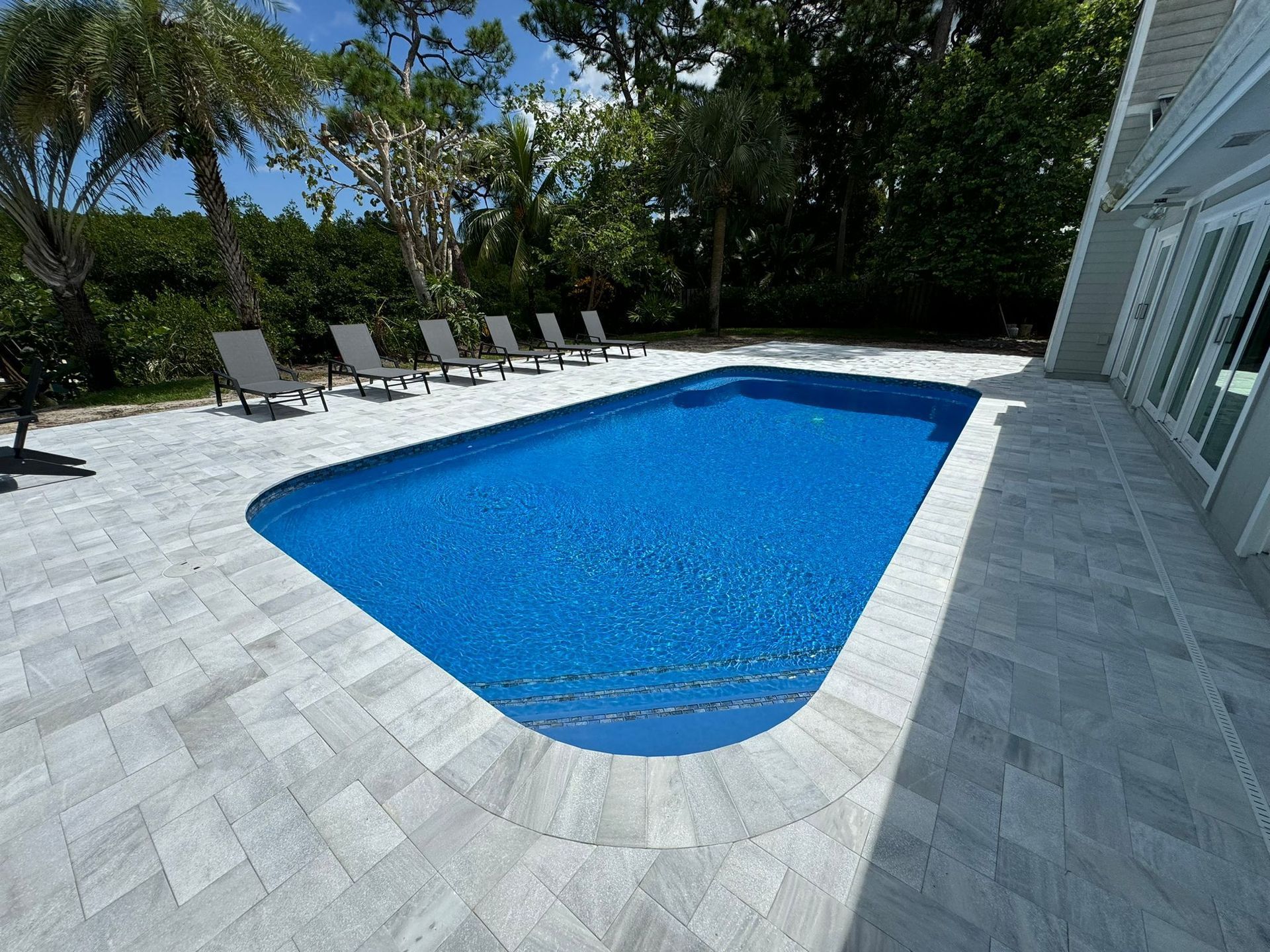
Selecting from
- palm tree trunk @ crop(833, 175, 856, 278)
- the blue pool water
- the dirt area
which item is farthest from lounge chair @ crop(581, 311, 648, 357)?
palm tree trunk @ crop(833, 175, 856, 278)

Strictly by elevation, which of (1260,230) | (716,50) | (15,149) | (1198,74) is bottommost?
(1260,230)

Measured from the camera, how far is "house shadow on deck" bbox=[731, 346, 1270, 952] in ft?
5.37

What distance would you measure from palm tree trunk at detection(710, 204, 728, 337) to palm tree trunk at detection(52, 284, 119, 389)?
15.6m

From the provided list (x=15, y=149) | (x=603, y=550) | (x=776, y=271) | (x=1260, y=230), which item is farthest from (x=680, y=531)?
(x=776, y=271)

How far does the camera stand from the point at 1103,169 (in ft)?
31.1

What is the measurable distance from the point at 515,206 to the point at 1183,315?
16526 mm

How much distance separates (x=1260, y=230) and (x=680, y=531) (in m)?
6.08

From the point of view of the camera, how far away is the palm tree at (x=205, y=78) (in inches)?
297

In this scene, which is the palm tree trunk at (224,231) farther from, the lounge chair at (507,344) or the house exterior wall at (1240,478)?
the house exterior wall at (1240,478)

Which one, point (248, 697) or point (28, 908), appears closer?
point (28, 908)

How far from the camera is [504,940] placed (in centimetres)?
160

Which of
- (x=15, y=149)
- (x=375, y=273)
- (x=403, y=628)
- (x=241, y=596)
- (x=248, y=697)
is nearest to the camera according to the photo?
(x=248, y=697)

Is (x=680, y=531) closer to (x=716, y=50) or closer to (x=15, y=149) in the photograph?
(x=15, y=149)

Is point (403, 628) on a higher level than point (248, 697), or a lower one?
lower
